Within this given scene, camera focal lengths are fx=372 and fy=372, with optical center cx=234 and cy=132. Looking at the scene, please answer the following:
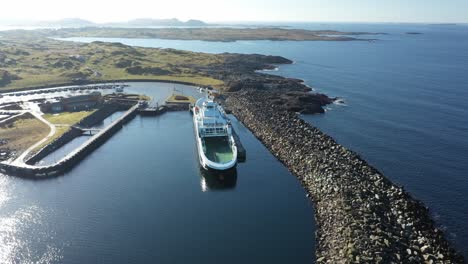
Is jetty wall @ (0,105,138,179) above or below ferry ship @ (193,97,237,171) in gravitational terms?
below

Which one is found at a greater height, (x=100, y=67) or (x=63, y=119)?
(x=100, y=67)

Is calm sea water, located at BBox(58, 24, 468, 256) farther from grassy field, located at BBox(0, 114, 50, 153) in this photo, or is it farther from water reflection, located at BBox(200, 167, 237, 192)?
grassy field, located at BBox(0, 114, 50, 153)

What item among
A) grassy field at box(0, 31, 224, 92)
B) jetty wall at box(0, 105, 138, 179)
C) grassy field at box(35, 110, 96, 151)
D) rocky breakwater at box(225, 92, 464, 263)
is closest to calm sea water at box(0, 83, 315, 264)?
jetty wall at box(0, 105, 138, 179)

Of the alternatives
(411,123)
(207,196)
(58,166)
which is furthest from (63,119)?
(411,123)

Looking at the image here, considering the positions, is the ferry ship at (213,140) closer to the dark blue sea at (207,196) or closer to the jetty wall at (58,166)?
→ the dark blue sea at (207,196)

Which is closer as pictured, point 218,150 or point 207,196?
point 207,196

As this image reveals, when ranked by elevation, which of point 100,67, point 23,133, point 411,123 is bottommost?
point 23,133

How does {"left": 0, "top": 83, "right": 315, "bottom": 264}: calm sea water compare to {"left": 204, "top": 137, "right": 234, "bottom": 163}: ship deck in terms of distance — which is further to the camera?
{"left": 204, "top": 137, "right": 234, "bottom": 163}: ship deck

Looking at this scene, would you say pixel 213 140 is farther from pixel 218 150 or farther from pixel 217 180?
pixel 217 180
